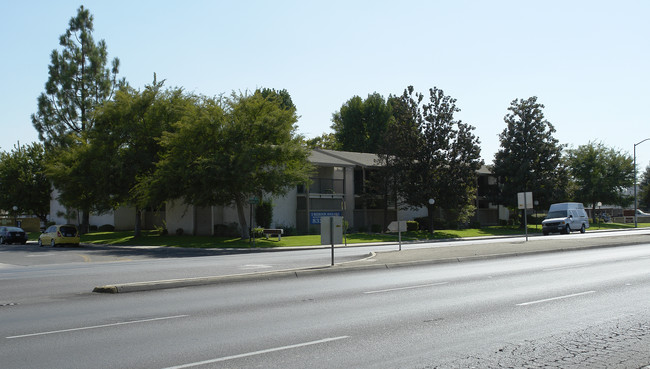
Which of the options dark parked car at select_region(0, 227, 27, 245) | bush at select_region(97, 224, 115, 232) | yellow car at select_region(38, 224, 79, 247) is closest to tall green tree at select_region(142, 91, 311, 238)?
yellow car at select_region(38, 224, 79, 247)

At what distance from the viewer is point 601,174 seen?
62656 millimetres

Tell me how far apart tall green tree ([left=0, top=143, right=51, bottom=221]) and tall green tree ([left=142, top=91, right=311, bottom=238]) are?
3060 centimetres

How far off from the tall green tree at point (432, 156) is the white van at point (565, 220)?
22.4 feet

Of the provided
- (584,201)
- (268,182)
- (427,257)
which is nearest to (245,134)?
(268,182)

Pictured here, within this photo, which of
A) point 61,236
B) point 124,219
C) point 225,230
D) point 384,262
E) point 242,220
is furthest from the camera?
point 124,219

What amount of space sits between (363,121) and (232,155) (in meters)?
47.4

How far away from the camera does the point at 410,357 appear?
21.1 ft

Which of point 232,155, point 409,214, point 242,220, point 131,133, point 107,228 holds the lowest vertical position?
point 107,228

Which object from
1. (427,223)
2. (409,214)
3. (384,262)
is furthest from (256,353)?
(409,214)

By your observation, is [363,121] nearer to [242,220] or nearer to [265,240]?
[242,220]

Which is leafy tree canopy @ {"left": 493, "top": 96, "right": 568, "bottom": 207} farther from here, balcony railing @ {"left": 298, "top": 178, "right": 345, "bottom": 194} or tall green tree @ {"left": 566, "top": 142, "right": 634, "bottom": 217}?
balcony railing @ {"left": 298, "top": 178, "right": 345, "bottom": 194}

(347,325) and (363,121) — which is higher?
(363,121)

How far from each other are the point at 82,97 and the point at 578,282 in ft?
158

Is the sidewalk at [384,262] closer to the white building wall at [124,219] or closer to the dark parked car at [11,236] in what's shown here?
the dark parked car at [11,236]
